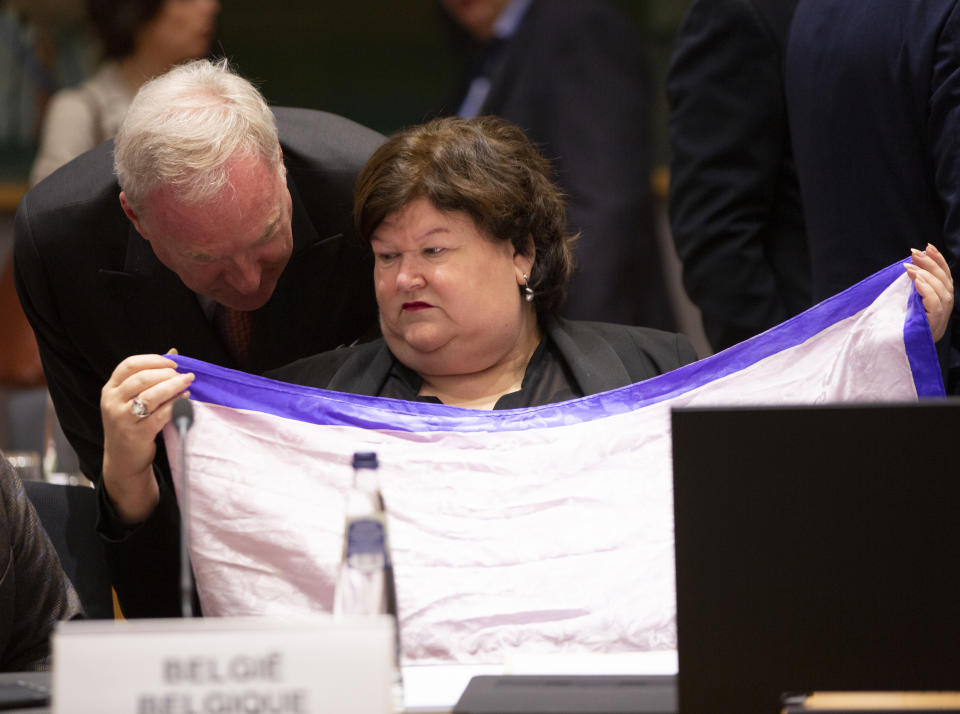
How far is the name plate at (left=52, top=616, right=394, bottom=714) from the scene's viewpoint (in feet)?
3.54

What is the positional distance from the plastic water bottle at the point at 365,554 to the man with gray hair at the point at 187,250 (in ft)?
2.05

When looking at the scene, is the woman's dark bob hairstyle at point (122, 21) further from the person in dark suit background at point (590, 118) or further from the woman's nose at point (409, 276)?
the woman's nose at point (409, 276)

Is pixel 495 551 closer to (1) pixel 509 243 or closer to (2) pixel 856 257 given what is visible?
(1) pixel 509 243

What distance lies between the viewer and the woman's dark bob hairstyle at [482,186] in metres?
2.12

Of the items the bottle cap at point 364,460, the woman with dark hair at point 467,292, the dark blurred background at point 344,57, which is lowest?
the bottle cap at point 364,460

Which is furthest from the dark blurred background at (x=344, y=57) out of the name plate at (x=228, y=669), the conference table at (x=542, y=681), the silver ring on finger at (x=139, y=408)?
the name plate at (x=228, y=669)

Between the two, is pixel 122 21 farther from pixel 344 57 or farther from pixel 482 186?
pixel 482 186

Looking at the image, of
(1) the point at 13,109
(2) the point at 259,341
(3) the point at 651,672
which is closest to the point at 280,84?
(1) the point at 13,109

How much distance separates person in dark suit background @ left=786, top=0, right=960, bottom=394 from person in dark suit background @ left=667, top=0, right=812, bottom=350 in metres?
0.15

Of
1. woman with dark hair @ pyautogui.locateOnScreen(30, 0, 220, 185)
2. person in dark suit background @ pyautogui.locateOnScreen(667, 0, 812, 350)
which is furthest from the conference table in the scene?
woman with dark hair @ pyautogui.locateOnScreen(30, 0, 220, 185)

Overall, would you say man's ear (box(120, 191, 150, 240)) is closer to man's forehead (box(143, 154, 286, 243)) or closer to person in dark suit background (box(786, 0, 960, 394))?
man's forehead (box(143, 154, 286, 243))

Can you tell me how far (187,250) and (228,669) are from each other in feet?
3.80

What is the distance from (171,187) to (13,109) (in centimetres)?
272

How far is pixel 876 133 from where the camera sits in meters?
2.15
